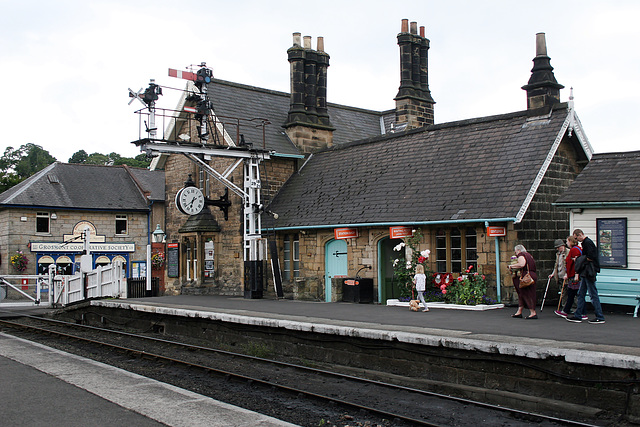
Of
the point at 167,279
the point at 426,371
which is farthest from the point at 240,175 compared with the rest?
the point at 426,371

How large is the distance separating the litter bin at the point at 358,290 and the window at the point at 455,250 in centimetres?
214

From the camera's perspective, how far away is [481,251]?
50.0 feet

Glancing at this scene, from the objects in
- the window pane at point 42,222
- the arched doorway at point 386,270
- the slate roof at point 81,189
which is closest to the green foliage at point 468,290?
the arched doorway at point 386,270

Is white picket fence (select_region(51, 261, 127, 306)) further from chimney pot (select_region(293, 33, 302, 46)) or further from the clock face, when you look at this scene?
chimney pot (select_region(293, 33, 302, 46))

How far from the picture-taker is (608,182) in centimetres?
1359

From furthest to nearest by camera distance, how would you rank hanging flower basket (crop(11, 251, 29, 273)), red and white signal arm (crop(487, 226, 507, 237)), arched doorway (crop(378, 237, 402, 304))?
hanging flower basket (crop(11, 251, 29, 273)) → arched doorway (crop(378, 237, 402, 304)) → red and white signal arm (crop(487, 226, 507, 237))

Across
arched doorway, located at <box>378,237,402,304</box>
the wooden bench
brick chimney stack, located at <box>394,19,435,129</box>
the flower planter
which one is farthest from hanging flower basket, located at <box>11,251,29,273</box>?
the wooden bench

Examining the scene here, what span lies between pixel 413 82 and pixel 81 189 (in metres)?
21.2

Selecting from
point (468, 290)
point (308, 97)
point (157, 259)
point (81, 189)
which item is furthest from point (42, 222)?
point (468, 290)

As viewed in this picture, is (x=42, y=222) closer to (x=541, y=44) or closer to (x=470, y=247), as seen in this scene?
(x=470, y=247)

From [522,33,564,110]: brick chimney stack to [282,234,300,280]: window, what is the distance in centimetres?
855

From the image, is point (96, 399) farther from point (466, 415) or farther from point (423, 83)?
point (423, 83)

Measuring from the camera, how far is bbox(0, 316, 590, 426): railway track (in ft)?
25.9

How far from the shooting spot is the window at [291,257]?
69.1 feet
